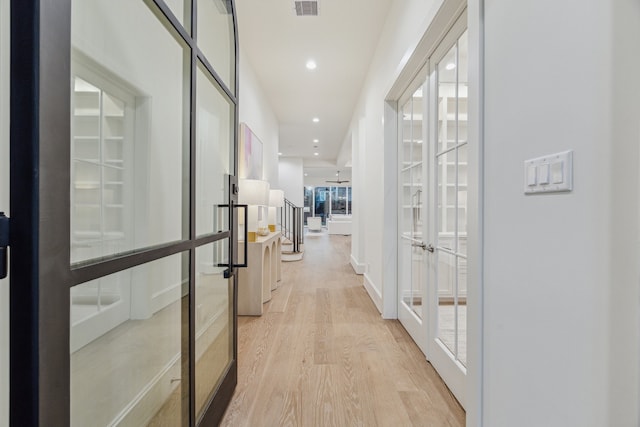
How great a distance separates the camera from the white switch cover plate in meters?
0.85

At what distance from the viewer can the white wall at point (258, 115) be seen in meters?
3.70

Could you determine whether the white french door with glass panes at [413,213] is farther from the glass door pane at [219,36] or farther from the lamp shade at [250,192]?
the lamp shade at [250,192]

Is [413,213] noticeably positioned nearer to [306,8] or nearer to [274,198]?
[306,8]

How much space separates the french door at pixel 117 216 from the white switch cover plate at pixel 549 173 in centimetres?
125

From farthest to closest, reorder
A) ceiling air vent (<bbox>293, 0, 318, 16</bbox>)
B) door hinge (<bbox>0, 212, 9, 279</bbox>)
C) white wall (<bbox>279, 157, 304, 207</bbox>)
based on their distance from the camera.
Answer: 1. white wall (<bbox>279, 157, 304, 207</bbox>)
2. ceiling air vent (<bbox>293, 0, 318, 16</bbox>)
3. door hinge (<bbox>0, 212, 9, 279</bbox>)

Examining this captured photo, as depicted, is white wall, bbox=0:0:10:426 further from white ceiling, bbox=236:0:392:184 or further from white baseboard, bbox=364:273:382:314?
white baseboard, bbox=364:273:382:314

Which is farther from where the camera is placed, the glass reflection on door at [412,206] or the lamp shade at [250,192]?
the lamp shade at [250,192]

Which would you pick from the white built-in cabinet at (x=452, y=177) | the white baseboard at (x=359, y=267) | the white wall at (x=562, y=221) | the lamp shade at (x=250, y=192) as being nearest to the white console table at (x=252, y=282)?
the lamp shade at (x=250, y=192)

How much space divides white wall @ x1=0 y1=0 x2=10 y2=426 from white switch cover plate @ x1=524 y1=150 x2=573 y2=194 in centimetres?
132

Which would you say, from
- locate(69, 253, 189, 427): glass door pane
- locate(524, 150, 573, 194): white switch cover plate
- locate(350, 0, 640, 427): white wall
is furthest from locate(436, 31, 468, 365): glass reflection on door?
locate(69, 253, 189, 427): glass door pane

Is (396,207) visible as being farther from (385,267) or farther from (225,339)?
(225,339)

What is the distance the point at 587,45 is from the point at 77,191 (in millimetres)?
1366

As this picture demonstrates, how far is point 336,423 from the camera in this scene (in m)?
1.60

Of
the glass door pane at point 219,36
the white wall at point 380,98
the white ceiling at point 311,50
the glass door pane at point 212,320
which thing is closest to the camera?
the glass door pane at point 212,320
